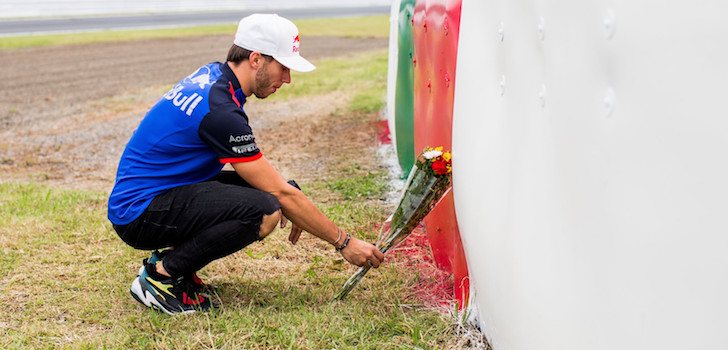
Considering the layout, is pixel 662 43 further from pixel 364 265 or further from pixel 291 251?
pixel 291 251

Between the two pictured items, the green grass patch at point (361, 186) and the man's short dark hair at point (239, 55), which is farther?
the green grass patch at point (361, 186)

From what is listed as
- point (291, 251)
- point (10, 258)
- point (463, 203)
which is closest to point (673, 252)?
point (463, 203)

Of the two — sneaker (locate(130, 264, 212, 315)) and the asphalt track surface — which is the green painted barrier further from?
the asphalt track surface

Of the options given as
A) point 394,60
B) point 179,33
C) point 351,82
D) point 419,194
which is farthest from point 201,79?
point 179,33

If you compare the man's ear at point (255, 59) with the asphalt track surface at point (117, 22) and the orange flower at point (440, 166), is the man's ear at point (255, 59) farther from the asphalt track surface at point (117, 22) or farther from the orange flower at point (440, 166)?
the asphalt track surface at point (117, 22)

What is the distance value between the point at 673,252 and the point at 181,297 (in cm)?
246

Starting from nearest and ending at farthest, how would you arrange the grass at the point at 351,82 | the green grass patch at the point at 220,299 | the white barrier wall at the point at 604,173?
the white barrier wall at the point at 604,173, the green grass patch at the point at 220,299, the grass at the point at 351,82

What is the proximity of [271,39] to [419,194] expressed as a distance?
2.92 ft

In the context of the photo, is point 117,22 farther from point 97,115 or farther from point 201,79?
point 201,79

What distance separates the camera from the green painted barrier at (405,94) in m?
5.43

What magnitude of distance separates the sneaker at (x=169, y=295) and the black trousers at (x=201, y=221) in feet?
0.17

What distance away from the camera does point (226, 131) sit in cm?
334

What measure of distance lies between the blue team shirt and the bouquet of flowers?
2.20ft

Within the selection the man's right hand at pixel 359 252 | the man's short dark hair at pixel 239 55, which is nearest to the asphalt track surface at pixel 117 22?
the man's short dark hair at pixel 239 55
